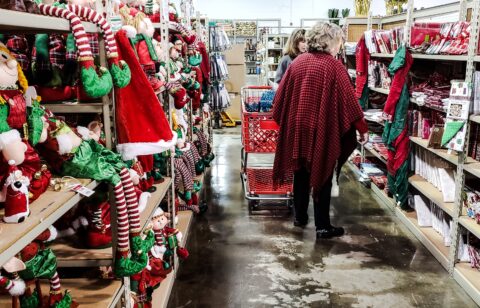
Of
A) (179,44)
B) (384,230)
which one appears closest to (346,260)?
(384,230)

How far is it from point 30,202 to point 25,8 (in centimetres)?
53

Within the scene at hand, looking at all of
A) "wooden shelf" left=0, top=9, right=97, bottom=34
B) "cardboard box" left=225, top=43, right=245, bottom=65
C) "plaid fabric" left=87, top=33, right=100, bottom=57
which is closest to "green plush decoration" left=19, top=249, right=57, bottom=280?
"wooden shelf" left=0, top=9, right=97, bottom=34

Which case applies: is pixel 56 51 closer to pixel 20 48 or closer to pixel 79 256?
pixel 20 48

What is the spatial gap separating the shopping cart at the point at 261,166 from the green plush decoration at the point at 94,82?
2.55 metres

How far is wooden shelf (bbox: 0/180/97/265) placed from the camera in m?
0.99

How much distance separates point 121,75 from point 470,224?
7.85 ft

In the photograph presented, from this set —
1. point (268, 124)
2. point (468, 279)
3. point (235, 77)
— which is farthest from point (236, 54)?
point (468, 279)

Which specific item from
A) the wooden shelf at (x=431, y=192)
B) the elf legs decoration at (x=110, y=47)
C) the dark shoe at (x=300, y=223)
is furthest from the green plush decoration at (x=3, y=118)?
the dark shoe at (x=300, y=223)

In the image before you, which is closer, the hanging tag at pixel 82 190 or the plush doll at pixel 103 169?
the hanging tag at pixel 82 190

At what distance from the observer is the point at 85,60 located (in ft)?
4.64

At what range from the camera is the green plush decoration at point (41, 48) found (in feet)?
6.25

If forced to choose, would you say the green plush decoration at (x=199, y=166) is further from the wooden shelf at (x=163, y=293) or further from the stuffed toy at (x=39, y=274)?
the stuffed toy at (x=39, y=274)

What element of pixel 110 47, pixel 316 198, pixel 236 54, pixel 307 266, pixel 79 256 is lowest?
pixel 307 266

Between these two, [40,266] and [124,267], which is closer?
[40,266]
